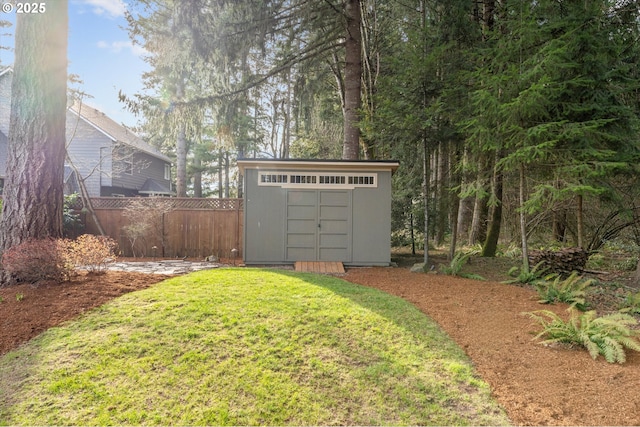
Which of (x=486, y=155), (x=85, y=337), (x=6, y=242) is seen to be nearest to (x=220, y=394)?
(x=85, y=337)

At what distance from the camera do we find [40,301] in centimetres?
397

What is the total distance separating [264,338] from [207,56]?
26.7ft

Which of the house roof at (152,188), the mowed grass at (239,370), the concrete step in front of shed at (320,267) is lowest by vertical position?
the mowed grass at (239,370)

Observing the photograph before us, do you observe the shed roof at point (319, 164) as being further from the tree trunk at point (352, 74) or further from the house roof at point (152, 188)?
the house roof at point (152, 188)

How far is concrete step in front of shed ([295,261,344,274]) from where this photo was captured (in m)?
7.30

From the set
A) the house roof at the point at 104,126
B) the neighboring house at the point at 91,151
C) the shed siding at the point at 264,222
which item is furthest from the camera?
the house roof at the point at 104,126

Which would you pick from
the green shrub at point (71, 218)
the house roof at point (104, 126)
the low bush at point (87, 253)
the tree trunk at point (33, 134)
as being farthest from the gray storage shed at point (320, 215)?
the house roof at point (104, 126)

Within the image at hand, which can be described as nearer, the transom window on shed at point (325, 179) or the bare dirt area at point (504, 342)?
the bare dirt area at point (504, 342)

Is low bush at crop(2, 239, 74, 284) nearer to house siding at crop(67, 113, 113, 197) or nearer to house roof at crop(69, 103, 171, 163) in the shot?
house roof at crop(69, 103, 171, 163)

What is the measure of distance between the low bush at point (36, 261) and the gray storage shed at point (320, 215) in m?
3.83

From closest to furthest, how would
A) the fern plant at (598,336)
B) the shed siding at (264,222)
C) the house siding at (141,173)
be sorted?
the fern plant at (598,336), the shed siding at (264,222), the house siding at (141,173)

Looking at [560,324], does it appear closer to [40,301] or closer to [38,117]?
[40,301]

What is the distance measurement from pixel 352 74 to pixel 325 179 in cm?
387

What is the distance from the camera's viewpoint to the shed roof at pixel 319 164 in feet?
25.3
